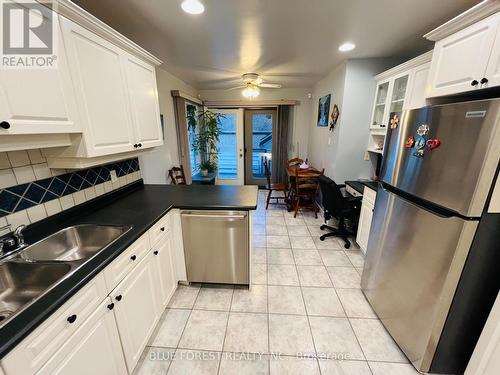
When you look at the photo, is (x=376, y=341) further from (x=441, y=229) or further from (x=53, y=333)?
(x=53, y=333)

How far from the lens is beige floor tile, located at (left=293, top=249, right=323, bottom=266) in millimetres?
2496

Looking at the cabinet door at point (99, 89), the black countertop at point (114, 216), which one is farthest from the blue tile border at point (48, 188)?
→ the cabinet door at point (99, 89)

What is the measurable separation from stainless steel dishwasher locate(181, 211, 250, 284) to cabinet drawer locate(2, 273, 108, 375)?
870mm

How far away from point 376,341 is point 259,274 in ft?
3.76

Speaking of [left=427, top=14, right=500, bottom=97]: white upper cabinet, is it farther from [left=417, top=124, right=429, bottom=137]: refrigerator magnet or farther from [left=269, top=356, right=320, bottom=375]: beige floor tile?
[left=269, top=356, right=320, bottom=375]: beige floor tile

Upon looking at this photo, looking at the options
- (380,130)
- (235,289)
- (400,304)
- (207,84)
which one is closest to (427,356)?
(400,304)

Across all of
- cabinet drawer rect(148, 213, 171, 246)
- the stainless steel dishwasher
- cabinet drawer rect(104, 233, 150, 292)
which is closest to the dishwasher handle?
the stainless steel dishwasher

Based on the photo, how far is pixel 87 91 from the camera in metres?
1.27

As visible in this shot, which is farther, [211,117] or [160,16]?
[211,117]

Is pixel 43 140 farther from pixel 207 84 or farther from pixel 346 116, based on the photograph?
pixel 207 84

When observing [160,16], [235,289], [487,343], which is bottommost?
[235,289]

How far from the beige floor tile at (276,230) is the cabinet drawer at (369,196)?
48.4 inches

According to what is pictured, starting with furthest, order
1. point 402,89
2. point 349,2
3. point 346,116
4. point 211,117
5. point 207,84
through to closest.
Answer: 1. point 211,117
2. point 207,84
3. point 346,116
4. point 402,89
5. point 349,2

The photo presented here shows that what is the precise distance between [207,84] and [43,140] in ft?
12.0
